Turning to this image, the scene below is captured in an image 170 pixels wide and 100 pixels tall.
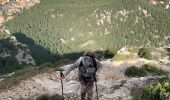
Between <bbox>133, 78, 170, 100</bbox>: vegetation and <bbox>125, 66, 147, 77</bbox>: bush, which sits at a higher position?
<bbox>133, 78, 170, 100</bbox>: vegetation

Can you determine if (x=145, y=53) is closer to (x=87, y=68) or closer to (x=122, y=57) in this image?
(x=122, y=57)

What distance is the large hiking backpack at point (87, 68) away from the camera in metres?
20.2

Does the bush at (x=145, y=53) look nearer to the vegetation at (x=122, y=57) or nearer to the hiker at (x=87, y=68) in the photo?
the vegetation at (x=122, y=57)

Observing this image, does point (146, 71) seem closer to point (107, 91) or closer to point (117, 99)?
point (107, 91)

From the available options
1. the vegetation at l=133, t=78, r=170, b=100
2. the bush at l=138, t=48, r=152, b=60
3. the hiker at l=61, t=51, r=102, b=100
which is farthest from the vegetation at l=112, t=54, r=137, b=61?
the vegetation at l=133, t=78, r=170, b=100

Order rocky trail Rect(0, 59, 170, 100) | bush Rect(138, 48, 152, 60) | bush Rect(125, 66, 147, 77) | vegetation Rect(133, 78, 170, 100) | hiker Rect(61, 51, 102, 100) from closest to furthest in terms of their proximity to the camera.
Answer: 1. vegetation Rect(133, 78, 170, 100)
2. hiker Rect(61, 51, 102, 100)
3. rocky trail Rect(0, 59, 170, 100)
4. bush Rect(125, 66, 147, 77)
5. bush Rect(138, 48, 152, 60)

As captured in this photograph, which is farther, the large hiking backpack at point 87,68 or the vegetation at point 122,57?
the vegetation at point 122,57

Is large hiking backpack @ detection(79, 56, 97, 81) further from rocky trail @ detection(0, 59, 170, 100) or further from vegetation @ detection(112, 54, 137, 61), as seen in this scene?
vegetation @ detection(112, 54, 137, 61)

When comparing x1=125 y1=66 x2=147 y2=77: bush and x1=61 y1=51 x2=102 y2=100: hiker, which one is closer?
x1=61 y1=51 x2=102 y2=100: hiker

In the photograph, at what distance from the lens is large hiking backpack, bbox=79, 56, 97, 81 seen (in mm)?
20219

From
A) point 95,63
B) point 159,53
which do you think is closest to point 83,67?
point 95,63

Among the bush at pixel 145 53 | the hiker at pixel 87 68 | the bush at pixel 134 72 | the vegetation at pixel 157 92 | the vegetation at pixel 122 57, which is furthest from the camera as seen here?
the bush at pixel 145 53

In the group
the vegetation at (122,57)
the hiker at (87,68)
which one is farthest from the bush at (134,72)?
the hiker at (87,68)

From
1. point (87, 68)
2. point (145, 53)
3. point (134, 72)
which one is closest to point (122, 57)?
point (145, 53)
